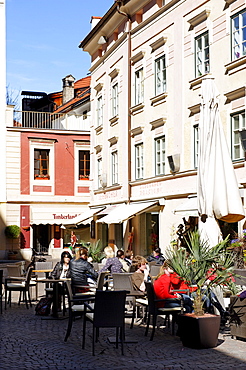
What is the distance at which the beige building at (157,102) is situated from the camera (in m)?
17.6

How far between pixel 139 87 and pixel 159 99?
266 centimetres

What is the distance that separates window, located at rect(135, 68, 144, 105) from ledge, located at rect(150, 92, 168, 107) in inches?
62.6

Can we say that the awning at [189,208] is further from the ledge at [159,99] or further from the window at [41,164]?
the window at [41,164]

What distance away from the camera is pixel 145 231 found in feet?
78.4

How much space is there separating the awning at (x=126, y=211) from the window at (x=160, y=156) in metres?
1.19

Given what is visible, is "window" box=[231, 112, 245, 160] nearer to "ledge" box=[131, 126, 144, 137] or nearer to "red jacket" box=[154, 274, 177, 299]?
"ledge" box=[131, 126, 144, 137]

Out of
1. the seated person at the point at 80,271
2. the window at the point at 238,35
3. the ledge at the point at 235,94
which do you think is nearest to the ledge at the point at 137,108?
the ledge at the point at 235,94

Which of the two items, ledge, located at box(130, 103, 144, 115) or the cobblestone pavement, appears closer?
the cobblestone pavement

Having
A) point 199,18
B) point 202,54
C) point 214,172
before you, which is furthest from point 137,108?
point 214,172

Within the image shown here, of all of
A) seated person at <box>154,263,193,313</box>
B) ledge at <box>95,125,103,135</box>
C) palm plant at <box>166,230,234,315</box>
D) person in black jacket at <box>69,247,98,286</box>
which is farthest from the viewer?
ledge at <box>95,125,103,135</box>

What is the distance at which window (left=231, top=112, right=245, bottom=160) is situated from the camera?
17.0m

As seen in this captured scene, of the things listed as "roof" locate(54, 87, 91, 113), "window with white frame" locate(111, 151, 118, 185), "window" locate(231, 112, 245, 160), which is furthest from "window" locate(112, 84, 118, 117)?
"roof" locate(54, 87, 91, 113)

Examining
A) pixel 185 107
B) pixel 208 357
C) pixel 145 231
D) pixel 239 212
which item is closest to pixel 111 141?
pixel 145 231

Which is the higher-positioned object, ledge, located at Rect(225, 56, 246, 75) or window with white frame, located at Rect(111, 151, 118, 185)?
ledge, located at Rect(225, 56, 246, 75)
